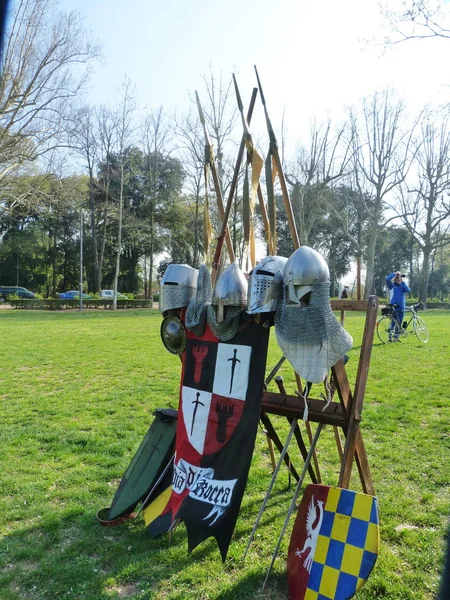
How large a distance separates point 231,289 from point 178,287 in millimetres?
528

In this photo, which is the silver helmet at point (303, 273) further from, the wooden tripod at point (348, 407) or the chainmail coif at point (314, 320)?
the wooden tripod at point (348, 407)

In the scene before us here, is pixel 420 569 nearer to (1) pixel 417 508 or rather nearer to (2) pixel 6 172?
(1) pixel 417 508

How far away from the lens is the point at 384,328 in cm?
1218

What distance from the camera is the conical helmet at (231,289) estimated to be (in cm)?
232

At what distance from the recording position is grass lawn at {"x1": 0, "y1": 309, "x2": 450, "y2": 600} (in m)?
2.24

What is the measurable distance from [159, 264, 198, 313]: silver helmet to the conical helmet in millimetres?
400

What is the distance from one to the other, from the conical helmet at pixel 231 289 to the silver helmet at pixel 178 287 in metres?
0.40

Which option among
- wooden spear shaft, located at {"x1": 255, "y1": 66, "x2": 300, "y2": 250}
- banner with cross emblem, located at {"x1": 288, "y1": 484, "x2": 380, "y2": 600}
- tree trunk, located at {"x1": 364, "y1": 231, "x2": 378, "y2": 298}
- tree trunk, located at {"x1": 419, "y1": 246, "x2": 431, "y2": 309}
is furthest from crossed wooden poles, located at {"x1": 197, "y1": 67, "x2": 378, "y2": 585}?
tree trunk, located at {"x1": 419, "y1": 246, "x2": 431, "y2": 309}

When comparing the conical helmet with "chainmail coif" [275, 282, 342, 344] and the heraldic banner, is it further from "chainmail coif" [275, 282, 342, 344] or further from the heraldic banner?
"chainmail coif" [275, 282, 342, 344]

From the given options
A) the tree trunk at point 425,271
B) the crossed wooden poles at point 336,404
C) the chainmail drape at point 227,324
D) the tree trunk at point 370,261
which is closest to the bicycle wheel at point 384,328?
the crossed wooden poles at point 336,404

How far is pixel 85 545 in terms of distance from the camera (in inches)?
101

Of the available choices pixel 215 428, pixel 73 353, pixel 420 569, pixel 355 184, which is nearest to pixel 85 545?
pixel 215 428

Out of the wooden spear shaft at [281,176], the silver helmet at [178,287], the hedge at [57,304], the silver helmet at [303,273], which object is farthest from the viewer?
the hedge at [57,304]

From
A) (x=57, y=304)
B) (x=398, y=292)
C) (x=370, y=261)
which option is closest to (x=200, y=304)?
(x=398, y=292)
